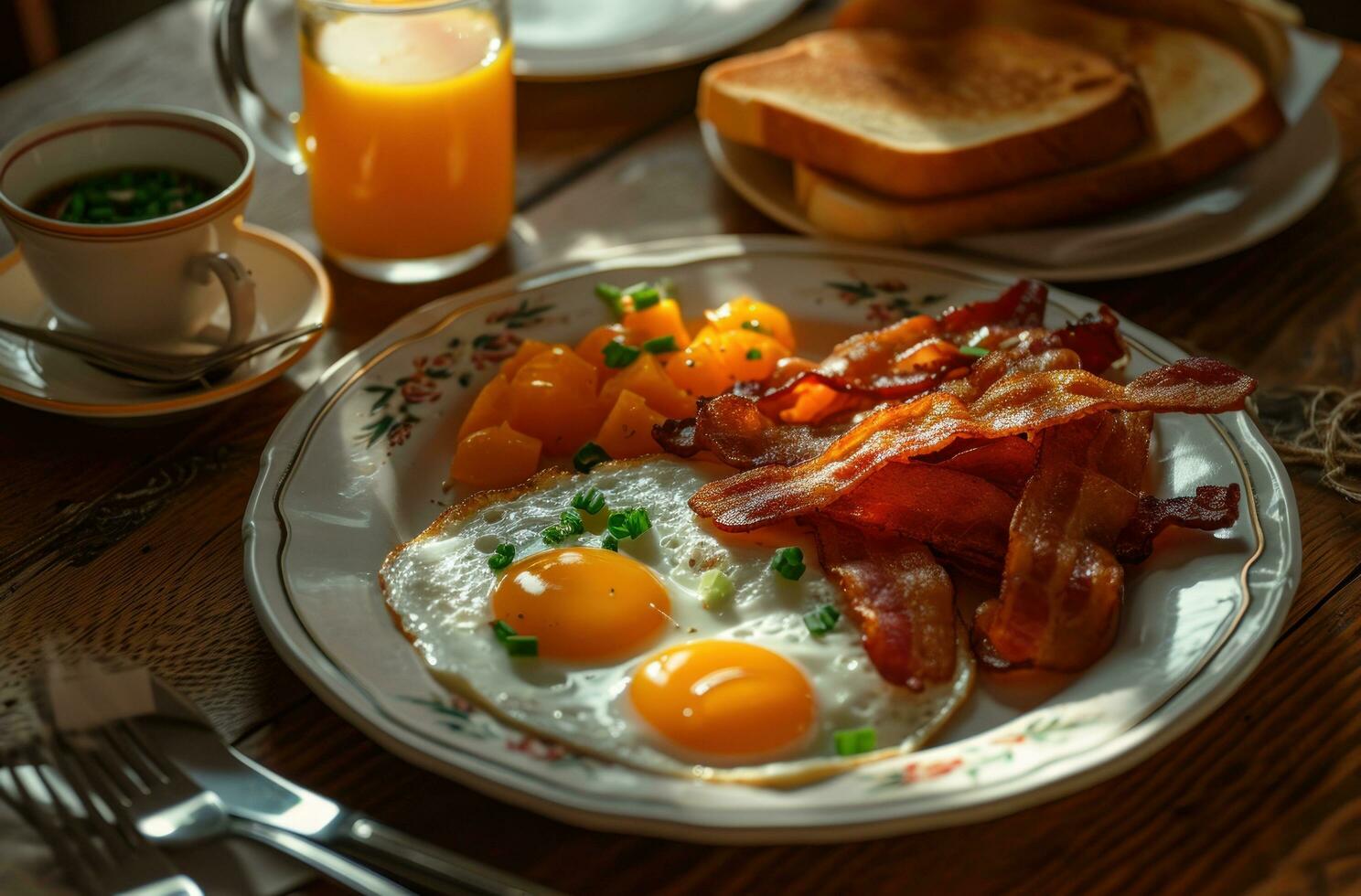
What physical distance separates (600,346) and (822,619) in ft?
2.46

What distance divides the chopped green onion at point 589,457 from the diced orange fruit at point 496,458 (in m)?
0.07

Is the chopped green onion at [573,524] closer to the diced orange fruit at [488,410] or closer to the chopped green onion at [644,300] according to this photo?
the diced orange fruit at [488,410]

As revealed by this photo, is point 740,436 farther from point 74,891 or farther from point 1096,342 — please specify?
point 74,891

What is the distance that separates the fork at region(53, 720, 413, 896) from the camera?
1259 mm

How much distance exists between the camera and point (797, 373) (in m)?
2.02

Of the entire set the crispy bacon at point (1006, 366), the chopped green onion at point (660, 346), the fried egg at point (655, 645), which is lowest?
the fried egg at point (655, 645)

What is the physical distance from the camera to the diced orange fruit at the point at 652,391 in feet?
6.56

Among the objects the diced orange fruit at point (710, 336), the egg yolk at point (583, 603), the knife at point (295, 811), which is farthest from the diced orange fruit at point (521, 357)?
the knife at point (295, 811)

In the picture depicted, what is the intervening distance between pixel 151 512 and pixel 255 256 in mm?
649

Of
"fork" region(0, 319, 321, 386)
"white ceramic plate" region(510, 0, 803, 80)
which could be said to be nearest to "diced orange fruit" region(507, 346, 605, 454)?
"fork" region(0, 319, 321, 386)

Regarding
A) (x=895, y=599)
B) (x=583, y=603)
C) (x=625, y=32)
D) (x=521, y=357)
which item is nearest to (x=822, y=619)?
(x=895, y=599)

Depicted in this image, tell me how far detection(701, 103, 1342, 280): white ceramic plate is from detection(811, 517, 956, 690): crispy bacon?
2.71 feet

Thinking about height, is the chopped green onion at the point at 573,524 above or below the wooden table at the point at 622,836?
above

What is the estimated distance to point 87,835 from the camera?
125 centimetres
